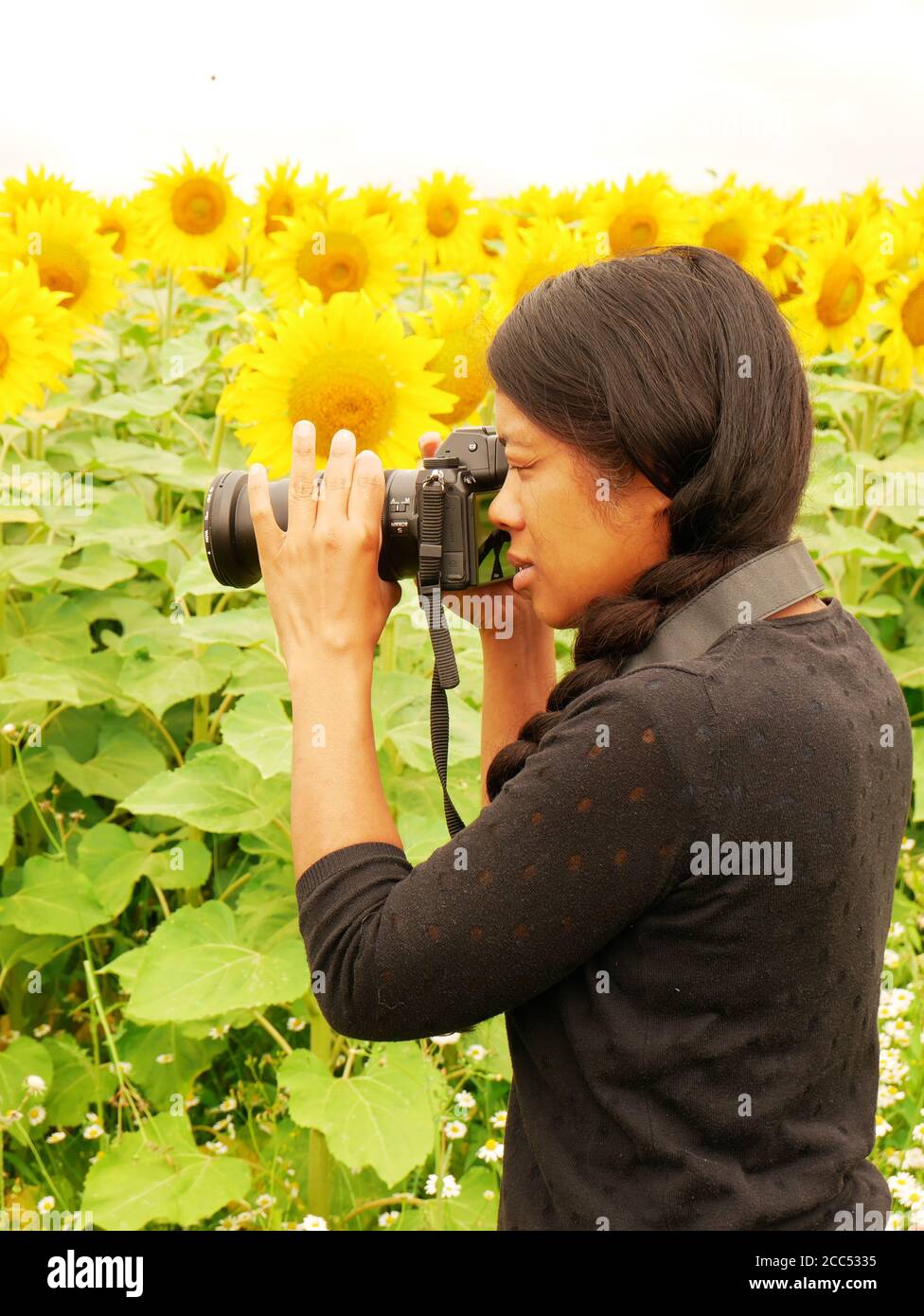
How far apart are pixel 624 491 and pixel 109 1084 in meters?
1.95

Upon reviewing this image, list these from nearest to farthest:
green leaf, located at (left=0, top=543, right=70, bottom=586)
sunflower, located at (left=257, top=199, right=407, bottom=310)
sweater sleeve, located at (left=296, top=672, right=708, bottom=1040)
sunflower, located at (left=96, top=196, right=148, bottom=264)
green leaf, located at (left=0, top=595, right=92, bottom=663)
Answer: sweater sleeve, located at (left=296, top=672, right=708, bottom=1040), green leaf, located at (left=0, top=543, right=70, bottom=586), green leaf, located at (left=0, top=595, right=92, bottom=663), sunflower, located at (left=257, top=199, right=407, bottom=310), sunflower, located at (left=96, top=196, right=148, bottom=264)

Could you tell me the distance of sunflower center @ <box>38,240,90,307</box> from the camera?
145 inches

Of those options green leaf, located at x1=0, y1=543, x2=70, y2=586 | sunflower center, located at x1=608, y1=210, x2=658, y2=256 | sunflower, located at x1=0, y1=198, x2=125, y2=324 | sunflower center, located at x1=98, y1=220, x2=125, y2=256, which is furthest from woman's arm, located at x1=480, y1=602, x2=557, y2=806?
sunflower center, located at x1=98, y1=220, x2=125, y2=256

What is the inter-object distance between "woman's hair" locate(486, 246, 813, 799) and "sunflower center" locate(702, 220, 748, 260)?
334 centimetres

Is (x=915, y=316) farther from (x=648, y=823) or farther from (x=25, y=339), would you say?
(x=648, y=823)

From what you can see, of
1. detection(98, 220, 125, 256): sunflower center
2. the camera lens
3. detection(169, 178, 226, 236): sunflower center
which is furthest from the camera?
detection(98, 220, 125, 256): sunflower center

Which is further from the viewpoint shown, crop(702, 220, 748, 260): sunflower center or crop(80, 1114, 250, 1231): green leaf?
crop(702, 220, 748, 260): sunflower center

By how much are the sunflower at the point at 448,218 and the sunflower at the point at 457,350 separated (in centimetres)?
217

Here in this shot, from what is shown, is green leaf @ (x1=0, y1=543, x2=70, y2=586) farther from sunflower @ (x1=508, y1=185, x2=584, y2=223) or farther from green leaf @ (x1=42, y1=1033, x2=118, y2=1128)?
sunflower @ (x1=508, y1=185, x2=584, y2=223)

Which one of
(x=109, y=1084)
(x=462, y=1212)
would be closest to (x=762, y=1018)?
(x=462, y=1212)

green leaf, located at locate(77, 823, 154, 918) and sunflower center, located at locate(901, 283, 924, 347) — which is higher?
sunflower center, located at locate(901, 283, 924, 347)

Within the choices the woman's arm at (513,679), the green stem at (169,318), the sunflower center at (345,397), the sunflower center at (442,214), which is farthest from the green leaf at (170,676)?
the sunflower center at (442,214)

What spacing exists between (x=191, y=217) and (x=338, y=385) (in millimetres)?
2187

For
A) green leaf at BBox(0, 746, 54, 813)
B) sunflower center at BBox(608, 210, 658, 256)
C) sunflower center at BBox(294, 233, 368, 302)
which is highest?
sunflower center at BBox(608, 210, 658, 256)
